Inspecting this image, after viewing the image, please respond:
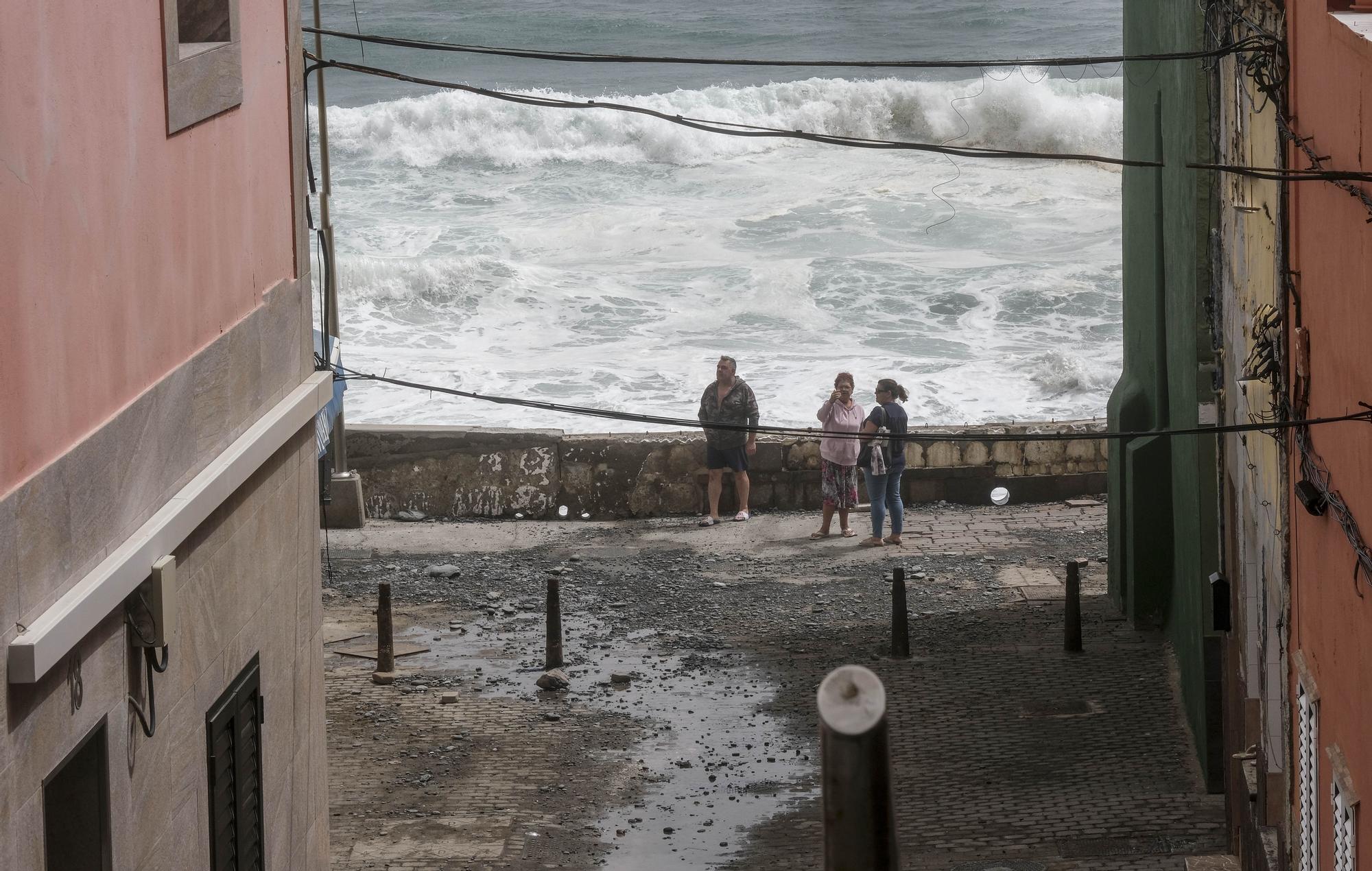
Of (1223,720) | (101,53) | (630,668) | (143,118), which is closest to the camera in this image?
(101,53)

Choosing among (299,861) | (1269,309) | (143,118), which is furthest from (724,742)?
(143,118)

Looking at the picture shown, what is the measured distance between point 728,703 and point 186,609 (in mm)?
6488

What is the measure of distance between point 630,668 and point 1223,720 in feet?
16.0

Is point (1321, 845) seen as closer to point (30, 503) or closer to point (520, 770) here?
point (30, 503)

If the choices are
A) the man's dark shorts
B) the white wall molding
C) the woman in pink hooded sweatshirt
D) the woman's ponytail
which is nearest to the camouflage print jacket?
the man's dark shorts

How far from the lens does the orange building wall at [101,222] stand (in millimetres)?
5445

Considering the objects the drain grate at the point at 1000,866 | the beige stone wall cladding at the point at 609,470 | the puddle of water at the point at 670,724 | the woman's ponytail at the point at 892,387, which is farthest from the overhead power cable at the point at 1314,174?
the beige stone wall cladding at the point at 609,470

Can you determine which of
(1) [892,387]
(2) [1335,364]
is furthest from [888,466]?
(2) [1335,364]

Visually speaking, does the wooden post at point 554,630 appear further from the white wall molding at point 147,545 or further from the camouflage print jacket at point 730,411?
the white wall molding at point 147,545

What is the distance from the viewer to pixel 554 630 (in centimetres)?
1359

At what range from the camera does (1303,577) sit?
6961 mm

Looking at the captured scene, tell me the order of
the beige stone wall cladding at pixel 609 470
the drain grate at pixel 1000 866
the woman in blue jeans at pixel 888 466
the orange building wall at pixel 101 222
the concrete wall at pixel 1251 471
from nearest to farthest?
the orange building wall at pixel 101 222 < the concrete wall at pixel 1251 471 < the drain grate at pixel 1000 866 < the woman in blue jeans at pixel 888 466 < the beige stone wall cladding at pixel 609 470

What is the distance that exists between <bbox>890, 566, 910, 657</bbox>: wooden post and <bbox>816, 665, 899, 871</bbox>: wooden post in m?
11.0

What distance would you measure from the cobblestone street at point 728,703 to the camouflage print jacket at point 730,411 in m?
0.95
